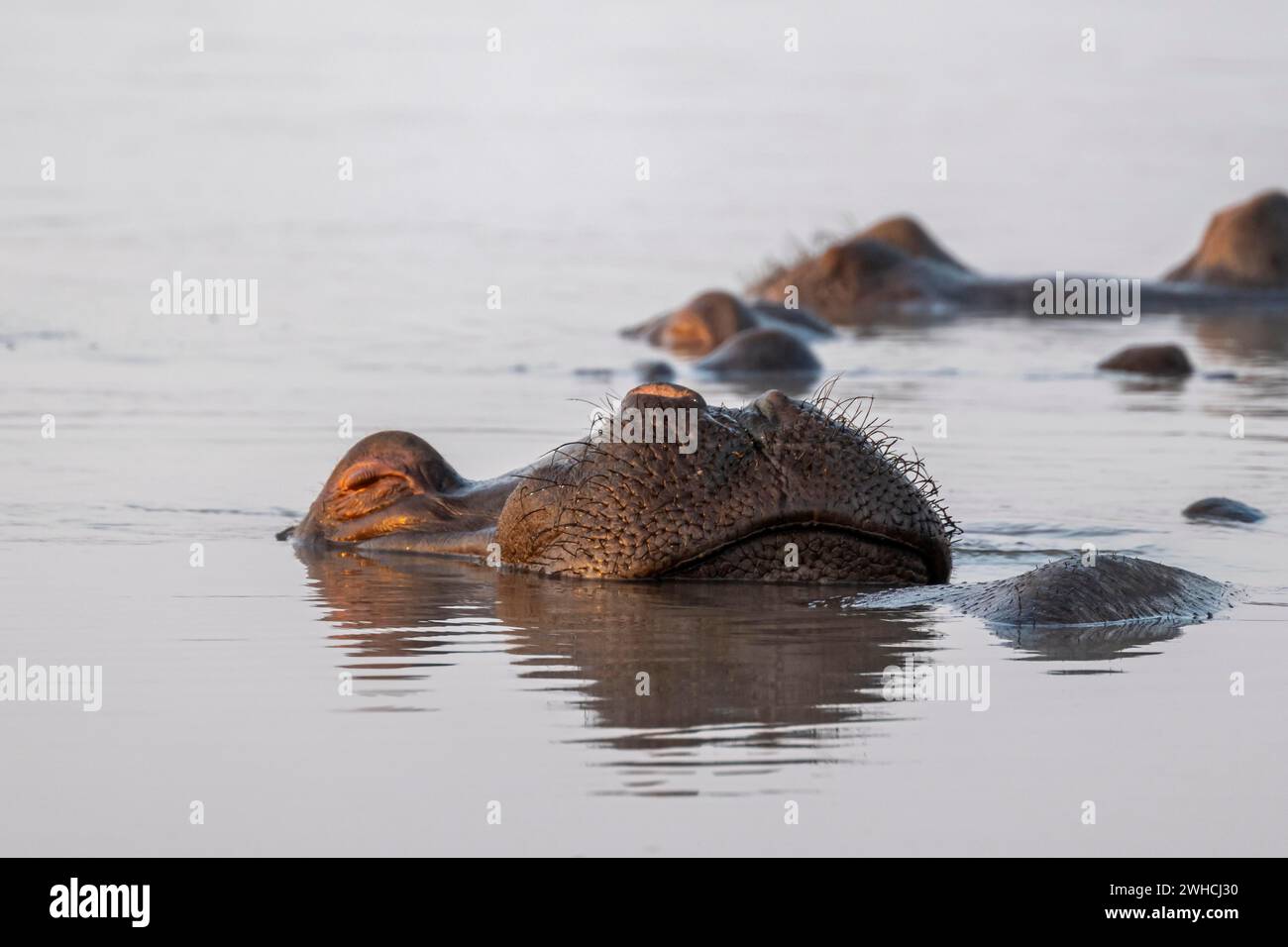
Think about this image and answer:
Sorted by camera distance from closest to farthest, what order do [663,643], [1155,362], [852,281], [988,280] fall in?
[663,643] → [1155,362] → [988,280] → [852,281]

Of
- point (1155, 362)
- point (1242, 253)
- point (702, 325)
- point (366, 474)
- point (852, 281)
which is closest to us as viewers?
point (366, 474)

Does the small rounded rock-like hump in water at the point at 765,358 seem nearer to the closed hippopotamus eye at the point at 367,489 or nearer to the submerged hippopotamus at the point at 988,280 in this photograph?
the submerged hippopotamus at the point at 988,280

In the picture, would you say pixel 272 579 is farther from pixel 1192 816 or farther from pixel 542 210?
pixel 542 210

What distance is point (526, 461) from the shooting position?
11.4 metres

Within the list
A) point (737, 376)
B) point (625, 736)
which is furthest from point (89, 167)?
point (625, 736)

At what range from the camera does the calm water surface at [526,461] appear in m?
5.29

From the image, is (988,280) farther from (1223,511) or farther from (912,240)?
(1223,511)

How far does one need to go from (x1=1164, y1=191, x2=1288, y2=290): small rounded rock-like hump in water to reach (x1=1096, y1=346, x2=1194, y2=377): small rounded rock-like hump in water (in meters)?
6.54

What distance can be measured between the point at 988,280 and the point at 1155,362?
18.5 ft

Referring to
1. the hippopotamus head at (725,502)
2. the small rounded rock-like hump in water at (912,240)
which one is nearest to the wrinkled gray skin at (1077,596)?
the hippopotamus head at (725,502)

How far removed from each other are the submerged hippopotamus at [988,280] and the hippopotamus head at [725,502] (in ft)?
41.2

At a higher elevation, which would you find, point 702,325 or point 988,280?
point 988,280

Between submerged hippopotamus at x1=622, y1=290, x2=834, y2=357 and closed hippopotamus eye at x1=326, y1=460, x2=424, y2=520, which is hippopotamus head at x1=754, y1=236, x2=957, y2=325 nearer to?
submerged hippopotamus at x1=622, y1=290, x2=834, y2=357

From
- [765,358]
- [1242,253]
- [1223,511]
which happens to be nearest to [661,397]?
[1223,511]
